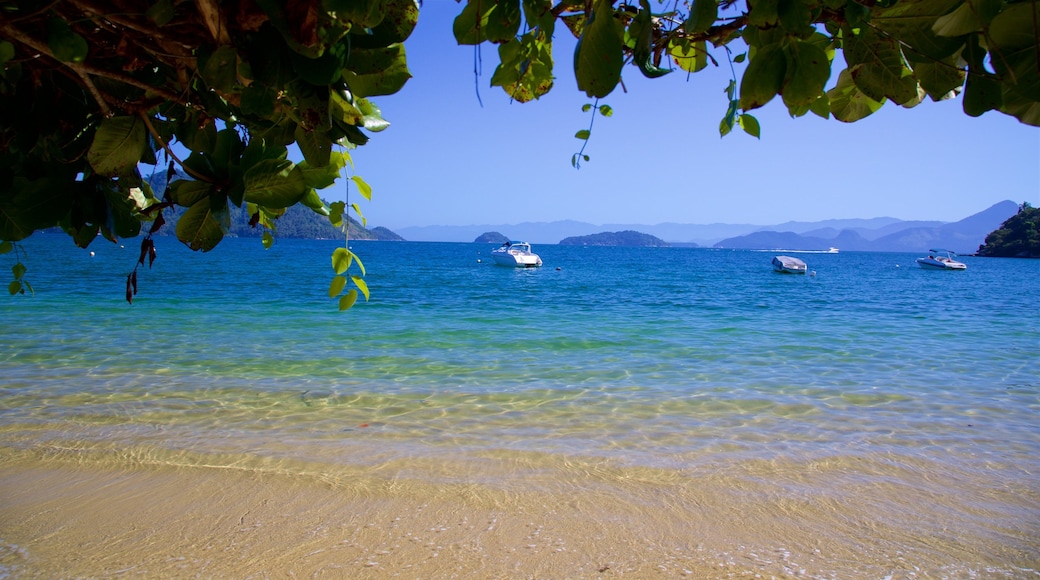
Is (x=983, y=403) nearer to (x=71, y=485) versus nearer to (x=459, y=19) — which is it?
(x=459, y=19)

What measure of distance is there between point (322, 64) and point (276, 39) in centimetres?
9

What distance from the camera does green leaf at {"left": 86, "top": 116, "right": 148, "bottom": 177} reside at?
1.01 meters

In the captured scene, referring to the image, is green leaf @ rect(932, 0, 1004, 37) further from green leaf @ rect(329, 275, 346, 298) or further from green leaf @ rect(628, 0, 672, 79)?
green leaf @ rect(329, 275, 346, 298)

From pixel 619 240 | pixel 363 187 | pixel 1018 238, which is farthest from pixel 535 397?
pixel 619 240

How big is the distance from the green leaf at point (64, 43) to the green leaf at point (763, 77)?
0.85 m

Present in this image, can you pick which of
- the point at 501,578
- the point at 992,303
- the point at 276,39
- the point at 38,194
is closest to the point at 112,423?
the point at 501,578

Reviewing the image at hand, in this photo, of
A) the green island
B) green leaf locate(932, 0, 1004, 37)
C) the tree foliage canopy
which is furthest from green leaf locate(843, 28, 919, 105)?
the green island

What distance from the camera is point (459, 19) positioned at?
0.82 metres

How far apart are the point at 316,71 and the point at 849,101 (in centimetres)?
72

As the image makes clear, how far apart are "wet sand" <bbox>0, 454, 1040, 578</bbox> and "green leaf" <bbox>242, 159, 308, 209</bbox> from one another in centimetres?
198

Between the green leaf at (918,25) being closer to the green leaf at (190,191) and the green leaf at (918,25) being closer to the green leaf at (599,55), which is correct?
the green leaf at (599,55)

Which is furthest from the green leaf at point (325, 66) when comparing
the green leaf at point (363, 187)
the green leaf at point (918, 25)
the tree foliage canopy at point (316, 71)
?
the green leaf at point (918, 25)

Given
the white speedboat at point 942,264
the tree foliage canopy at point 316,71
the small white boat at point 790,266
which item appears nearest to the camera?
the tree foliage canopy at point 316,71

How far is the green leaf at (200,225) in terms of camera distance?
943 mm
